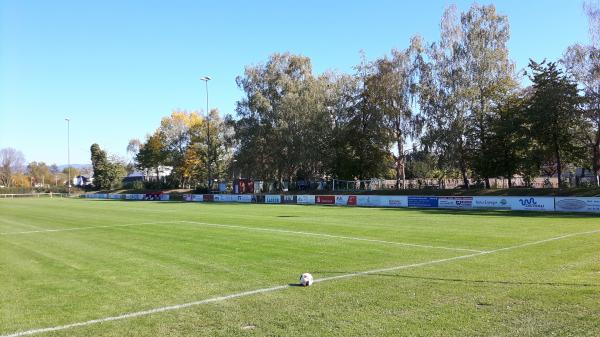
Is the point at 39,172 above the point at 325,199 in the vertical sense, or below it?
above

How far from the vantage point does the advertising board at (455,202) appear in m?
39.9

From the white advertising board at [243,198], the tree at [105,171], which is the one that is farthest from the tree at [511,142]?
the tree at [105,171]

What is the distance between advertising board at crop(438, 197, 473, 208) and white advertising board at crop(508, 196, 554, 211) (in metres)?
3.50

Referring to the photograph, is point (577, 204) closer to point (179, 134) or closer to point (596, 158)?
point (596, 158)

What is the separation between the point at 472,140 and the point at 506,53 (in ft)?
32.5

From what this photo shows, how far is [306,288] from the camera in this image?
10133mm

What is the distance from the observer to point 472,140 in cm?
5112

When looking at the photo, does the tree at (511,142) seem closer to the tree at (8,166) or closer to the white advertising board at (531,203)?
Answer: the white advertising board at (531,203)

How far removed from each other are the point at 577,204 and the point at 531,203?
3.22 metres

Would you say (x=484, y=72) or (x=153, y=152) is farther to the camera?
(x=153, y=152)

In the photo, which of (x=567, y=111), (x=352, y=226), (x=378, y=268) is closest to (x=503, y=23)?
(x=567, y=111)

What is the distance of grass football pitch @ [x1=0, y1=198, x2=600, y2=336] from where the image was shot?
7406 mm

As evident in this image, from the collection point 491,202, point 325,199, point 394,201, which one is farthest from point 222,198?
point 491,202

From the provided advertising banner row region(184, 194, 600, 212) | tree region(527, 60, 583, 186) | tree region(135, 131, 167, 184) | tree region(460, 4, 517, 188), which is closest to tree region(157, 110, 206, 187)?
tree region(135, 131, 167, 184)
